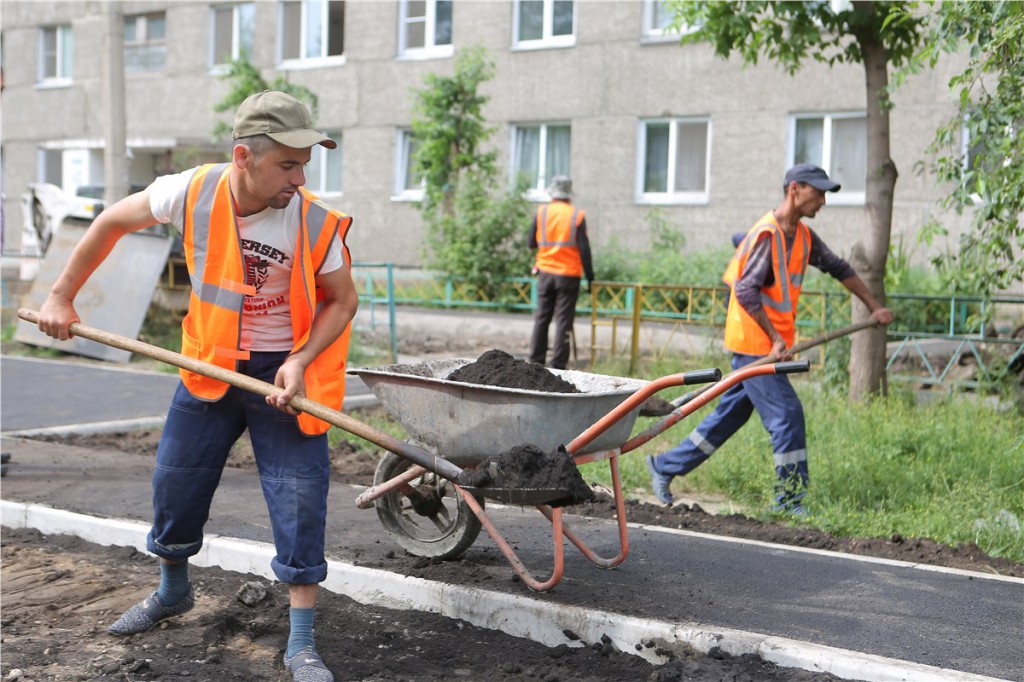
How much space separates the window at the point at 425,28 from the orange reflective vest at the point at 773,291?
15208 millimetres

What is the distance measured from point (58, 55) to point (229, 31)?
5798mm

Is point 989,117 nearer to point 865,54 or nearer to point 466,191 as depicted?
point 865,54

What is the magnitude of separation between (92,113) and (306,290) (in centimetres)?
2453

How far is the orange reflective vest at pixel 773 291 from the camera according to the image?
20.6 ft

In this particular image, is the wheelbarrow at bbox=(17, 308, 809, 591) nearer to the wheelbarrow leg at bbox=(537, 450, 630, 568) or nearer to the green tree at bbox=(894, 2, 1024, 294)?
the wheelbarrow leg at bbox=(537, 450, 630, 568)

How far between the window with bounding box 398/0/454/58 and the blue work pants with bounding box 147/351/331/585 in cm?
1748

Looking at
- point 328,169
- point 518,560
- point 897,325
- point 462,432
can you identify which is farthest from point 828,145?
point 518,560

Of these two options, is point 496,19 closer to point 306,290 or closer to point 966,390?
point 966,390

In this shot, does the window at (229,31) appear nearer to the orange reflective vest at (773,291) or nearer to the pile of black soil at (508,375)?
the orange reflective vest at (773,291)

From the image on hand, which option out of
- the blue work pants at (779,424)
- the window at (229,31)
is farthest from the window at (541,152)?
the blue work pants at (779,424)

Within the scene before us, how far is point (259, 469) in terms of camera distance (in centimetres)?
396

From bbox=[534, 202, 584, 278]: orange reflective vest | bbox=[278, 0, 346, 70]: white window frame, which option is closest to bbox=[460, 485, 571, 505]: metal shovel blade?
bbox=[534, 202, 584, 278]: orange reflective vest

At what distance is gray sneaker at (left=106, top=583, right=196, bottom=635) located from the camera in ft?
13.8

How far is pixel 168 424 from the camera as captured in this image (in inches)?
160
